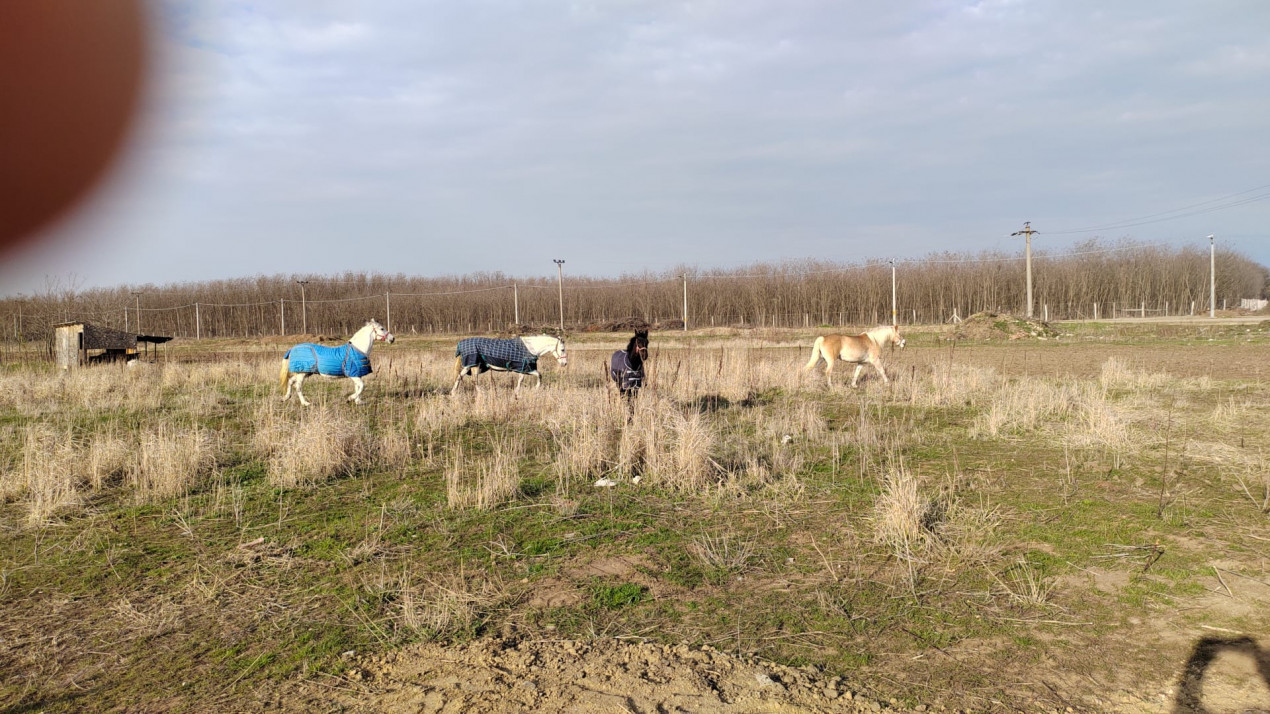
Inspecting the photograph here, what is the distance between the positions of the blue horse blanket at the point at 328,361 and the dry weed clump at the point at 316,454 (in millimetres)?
4220

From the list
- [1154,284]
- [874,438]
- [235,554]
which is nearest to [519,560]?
[235,554]

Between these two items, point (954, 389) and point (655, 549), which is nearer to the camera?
point (655, 549)

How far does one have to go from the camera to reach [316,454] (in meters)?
7.03

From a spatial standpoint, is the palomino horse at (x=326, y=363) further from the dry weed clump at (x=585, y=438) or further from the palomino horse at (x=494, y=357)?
the dry weed clump at (x=585, y=438)

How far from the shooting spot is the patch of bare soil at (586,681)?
305cm

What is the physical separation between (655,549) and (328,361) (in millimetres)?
9087

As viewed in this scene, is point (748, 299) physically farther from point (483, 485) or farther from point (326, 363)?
point (483, 485)

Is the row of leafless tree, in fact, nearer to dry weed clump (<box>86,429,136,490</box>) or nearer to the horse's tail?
the horse's tail

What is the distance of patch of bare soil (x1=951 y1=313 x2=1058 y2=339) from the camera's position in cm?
2731

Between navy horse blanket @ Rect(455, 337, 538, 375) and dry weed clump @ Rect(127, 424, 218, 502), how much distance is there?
18.1 feet

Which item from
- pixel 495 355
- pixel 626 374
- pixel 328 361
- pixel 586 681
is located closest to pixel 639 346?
pixel 626 374

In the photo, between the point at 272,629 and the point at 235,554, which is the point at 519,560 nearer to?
the point at 272,629

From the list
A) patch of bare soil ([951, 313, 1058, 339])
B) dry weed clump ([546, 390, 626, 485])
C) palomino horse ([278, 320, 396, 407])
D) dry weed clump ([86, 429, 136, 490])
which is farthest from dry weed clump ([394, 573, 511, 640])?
patch of bare soil ([951, 313, 1058, 339])

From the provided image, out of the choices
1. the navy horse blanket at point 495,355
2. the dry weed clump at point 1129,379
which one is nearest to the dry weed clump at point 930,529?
the dry weed clump at point 1129,379
